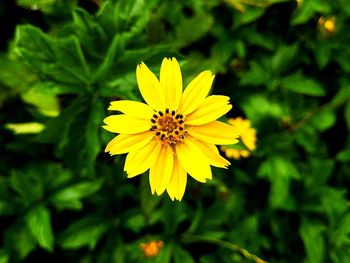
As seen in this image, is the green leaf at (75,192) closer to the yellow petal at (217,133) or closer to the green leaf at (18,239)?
the green leaf at (18,239)

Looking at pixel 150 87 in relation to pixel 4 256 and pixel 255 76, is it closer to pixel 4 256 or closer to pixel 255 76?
pixel 255 76

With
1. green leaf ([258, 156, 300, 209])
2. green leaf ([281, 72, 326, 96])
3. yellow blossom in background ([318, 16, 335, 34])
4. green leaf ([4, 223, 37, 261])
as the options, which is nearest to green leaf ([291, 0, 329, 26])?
yellow blossom in background ([318, 16, 335, 34])

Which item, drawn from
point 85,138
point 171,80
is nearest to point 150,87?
point 171,80

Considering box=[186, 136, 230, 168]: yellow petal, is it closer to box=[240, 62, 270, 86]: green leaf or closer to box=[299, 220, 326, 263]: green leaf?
box=[240, 62, 270, 86]: green leaf

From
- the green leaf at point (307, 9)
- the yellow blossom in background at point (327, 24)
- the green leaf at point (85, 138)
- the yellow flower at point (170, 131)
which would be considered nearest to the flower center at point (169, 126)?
the yellow flower at point (170, 131)

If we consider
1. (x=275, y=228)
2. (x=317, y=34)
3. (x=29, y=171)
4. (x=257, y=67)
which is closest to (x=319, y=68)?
(x=317, y=34)

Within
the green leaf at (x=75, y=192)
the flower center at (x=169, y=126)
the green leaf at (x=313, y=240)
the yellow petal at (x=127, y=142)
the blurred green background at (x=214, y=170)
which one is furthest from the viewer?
Answer: the green leaf at (x=313, y=240)
